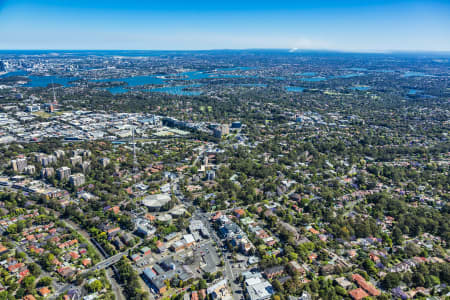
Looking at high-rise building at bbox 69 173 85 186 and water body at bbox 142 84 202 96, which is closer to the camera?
high-rise building at bbox 69 173 85 186

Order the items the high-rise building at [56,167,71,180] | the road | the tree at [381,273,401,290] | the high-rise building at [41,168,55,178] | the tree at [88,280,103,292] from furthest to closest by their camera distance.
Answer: the high-rise building at [41,168,55,178], the high-rise building at [56,167,71,180], the tree at [381,273,401,290], the road, the tree at [88,280,103,292]

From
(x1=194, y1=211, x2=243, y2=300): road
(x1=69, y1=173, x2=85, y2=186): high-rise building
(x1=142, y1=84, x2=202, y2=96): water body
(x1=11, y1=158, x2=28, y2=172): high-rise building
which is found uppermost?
(x1=142, y1=84, x2=202, y2=96): water body

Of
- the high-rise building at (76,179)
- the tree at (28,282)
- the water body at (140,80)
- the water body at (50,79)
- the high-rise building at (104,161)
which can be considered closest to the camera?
the tree at (28,282)

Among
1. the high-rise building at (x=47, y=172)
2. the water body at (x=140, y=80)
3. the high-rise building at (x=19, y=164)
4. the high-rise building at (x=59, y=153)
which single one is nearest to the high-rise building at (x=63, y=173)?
the high-rise building at (x=47, y=172)

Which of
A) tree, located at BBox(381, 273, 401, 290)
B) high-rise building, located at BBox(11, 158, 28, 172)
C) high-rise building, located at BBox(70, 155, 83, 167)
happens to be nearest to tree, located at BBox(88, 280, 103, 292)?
tree, located at BBox(381, 273, 401, 290)

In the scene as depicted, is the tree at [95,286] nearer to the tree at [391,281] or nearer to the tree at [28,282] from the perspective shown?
the tree at [28,282]

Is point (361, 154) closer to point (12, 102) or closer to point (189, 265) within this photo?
point (189, 265)

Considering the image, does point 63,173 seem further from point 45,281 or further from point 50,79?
point 50,79

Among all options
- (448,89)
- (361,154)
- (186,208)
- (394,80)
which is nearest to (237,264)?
(186,208)

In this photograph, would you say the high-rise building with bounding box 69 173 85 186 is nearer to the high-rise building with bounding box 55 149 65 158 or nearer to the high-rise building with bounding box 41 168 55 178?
the high-rise building with bounding box 41 168 55 178

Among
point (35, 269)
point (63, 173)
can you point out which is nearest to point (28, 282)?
point (35, 269)

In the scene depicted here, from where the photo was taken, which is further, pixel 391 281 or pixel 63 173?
pixel 63 173
